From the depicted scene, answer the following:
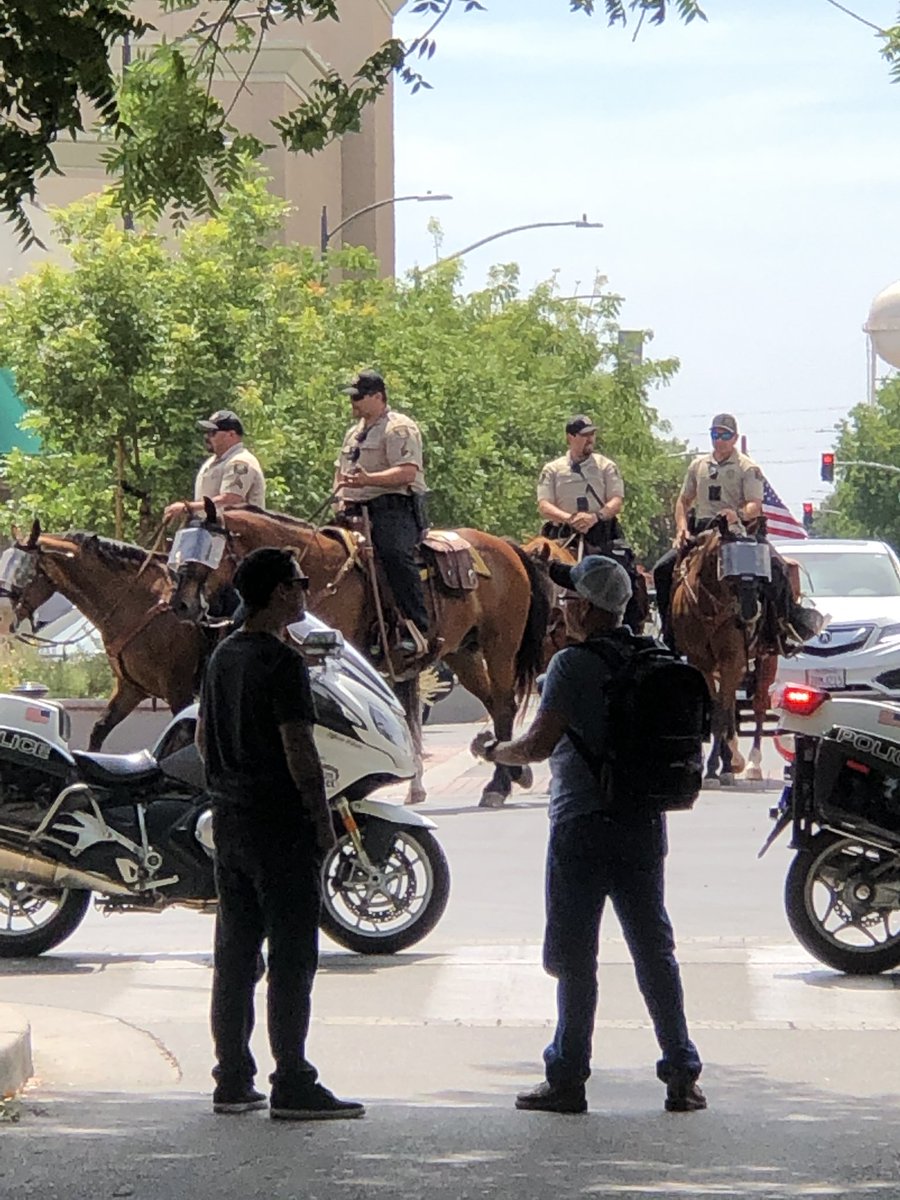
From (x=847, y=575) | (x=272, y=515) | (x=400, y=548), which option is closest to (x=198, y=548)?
(x=272, y=515)

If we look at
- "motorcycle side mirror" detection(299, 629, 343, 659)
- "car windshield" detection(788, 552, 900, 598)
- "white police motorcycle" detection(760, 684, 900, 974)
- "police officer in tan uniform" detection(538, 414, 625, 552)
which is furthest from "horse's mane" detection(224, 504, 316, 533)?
"car windshield" detection(788, 552, 900, 598)

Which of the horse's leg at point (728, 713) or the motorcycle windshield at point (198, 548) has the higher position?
the motorcycle windshield at point (198, 548)

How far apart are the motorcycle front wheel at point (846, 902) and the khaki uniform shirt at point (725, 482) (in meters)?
9.08

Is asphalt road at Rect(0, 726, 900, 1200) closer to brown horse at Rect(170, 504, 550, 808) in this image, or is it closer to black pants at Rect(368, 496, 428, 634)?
brown horse at Rect(170, 504, 550, 808)

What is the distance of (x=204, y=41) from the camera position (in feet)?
32.9

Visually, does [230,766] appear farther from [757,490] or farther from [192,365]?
[192,365]

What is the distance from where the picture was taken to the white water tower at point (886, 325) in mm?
51219

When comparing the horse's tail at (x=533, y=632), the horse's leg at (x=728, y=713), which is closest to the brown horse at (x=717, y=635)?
the horse's leg at (x=728, y=713)

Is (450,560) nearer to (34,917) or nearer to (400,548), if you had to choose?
(400,548)

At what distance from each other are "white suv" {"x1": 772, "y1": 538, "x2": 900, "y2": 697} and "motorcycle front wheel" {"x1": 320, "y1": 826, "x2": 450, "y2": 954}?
10.8m

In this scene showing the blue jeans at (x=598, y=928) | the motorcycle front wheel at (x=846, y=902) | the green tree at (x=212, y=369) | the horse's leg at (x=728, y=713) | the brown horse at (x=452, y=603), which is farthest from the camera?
the green tree at (x=212, y=369)

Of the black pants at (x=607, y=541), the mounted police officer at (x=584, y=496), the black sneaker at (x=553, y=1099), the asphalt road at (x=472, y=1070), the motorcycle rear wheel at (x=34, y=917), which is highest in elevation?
the mounted police officer at (x=584, y=496)

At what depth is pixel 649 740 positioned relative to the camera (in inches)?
306

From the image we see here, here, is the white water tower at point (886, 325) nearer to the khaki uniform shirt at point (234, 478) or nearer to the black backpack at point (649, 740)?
the khaki uniform shirt at point (234, 478)
